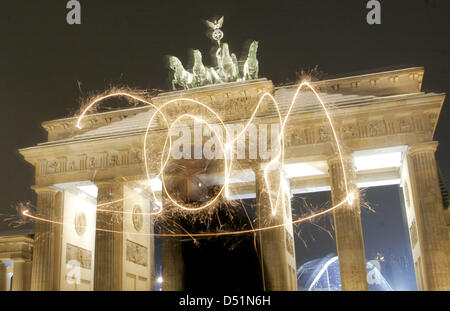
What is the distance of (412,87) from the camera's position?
100.0 feet

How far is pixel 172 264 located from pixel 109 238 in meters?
4.30

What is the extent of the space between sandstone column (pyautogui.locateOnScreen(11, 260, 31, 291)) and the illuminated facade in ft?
0.86

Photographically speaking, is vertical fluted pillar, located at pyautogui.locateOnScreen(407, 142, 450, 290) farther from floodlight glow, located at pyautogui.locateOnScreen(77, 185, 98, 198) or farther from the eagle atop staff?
floodlight glow, located at pyautogui.locateOnScreen(77, 185, 98, 198)

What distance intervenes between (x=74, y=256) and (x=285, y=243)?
14.3 metres

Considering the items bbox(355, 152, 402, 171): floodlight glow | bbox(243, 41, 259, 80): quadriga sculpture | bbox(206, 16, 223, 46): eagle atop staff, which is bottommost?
bbox(355, 152, 402, 171): floodlight glow

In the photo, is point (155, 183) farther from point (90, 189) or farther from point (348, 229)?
point (348, 229)

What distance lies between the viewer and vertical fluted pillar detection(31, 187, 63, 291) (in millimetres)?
30875

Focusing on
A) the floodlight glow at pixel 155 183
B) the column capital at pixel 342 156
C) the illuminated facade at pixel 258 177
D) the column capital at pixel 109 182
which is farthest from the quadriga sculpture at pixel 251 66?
the column capital at pixel 109 182

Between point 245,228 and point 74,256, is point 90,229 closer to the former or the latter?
point 74,256

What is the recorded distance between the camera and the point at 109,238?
99.7 ft

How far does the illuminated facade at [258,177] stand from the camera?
2709 cm

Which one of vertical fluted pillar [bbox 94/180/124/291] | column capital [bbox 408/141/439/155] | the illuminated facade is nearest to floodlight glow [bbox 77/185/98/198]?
the illuminated facade

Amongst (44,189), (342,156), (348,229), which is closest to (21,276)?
(44,189)
